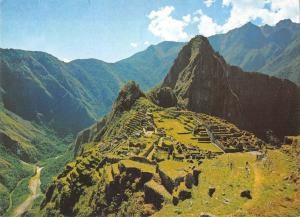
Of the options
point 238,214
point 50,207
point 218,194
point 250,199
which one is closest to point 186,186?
point 218,194

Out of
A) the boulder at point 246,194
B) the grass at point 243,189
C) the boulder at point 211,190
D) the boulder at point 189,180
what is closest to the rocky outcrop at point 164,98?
the grass at point 243,189

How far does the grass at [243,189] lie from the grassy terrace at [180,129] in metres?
34.6

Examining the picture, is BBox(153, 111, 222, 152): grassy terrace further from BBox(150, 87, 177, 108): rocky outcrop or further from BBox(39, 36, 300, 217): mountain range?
BBox(150, 87, 177, 108): rocky outcrop

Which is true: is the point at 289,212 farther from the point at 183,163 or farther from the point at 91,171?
the point at 91,171

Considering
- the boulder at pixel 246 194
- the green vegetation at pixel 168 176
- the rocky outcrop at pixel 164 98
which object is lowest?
the green vegetation at pixel 168 176

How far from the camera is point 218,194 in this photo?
39844mm

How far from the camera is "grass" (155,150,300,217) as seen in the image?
31.3m

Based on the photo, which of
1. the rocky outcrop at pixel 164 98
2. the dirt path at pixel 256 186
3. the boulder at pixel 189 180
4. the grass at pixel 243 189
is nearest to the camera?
the grass at pixel 243 189

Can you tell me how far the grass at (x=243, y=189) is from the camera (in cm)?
3131

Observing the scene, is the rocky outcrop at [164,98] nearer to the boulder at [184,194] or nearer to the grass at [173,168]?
the grass at [173,168]

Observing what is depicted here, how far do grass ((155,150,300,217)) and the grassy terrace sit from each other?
114 ft

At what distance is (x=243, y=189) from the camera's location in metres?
38.6

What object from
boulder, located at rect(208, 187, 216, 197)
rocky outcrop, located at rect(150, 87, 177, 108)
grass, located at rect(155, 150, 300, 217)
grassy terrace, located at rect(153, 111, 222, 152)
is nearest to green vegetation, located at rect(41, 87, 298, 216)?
grassy terrace, located at rect(153, 111, 222, 152)

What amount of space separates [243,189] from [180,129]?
232 ft
